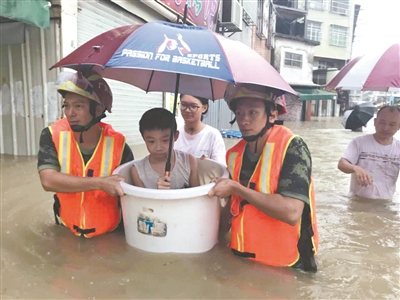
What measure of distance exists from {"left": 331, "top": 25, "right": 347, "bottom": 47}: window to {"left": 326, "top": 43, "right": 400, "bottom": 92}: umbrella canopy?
37.1 meters

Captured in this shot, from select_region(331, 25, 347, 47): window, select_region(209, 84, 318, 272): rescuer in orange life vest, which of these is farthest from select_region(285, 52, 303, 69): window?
select_region(209, 84, 318, 272): rescuer in orange life vest

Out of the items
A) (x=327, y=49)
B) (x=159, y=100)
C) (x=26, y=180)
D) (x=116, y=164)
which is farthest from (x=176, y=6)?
(x=327, y=49)

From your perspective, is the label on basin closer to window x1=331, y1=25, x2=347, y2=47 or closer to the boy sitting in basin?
the boy sitting in basin

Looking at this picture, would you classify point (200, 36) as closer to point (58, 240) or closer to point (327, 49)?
point (58, 240)

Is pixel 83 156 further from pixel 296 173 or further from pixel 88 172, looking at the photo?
pixel 296 173

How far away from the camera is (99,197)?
8.86 ft

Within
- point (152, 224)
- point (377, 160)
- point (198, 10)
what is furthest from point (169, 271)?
point (198, 10)

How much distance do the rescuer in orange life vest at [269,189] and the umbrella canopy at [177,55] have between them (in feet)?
0.84

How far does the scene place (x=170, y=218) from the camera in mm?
2309

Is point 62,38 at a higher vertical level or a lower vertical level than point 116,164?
higher

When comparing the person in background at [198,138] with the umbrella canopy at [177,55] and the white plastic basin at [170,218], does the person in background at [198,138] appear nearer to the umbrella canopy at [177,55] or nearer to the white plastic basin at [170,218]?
the white plastic basin at [170,218]

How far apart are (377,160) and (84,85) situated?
3.25m

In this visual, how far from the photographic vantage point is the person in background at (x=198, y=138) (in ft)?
12.2

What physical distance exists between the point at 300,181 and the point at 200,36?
1078 millimetres
